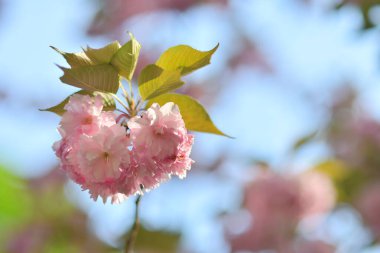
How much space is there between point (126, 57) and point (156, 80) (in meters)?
0.05

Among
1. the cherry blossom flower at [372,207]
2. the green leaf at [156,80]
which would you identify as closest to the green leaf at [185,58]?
the green leaf at [156,80]

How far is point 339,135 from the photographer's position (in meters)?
2.55

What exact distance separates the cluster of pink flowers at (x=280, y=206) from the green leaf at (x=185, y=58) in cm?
130

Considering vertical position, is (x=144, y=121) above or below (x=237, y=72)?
above

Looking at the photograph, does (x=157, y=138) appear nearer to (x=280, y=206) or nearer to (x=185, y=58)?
(x=185, y=58)

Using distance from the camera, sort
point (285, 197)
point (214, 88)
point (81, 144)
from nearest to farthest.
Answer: point (81, 144) < point (285, 197) < point (214, 88)

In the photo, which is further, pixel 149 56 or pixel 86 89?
pixel 149 56

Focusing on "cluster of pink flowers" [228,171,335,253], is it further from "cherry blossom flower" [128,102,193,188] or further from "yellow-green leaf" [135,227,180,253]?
"cherry blossom flower" [128,102,193,188]

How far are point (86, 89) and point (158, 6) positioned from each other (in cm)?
196

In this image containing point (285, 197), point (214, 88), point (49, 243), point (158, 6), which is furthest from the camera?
point (214, 88)

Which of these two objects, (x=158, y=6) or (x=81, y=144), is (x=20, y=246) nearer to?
(x=158, y=6)

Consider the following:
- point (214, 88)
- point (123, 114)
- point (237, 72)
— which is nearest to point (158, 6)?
point (214, 88)

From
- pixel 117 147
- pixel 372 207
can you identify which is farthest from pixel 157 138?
pixel 372 207

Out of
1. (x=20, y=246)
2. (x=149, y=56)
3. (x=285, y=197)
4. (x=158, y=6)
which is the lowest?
(x=20, y=246)
